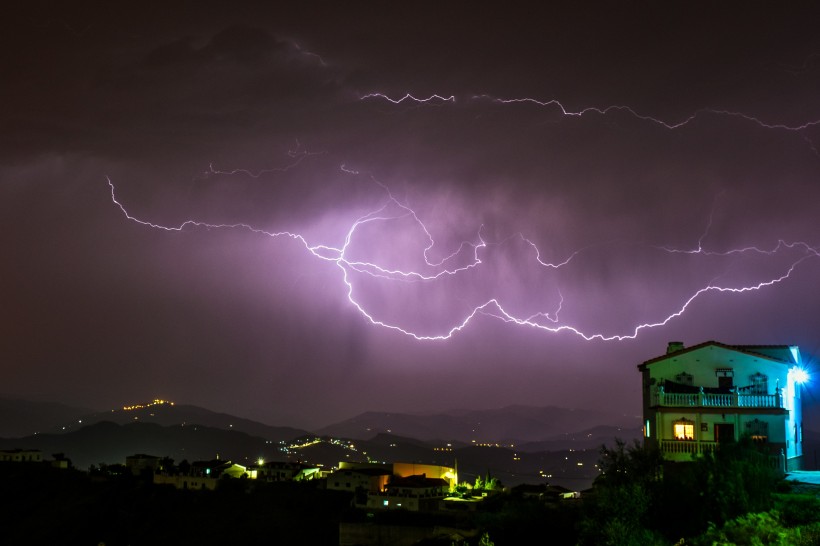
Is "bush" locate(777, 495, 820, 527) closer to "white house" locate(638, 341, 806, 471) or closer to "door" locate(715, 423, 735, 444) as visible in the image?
"white house" locate(638, 341, 806, 471)

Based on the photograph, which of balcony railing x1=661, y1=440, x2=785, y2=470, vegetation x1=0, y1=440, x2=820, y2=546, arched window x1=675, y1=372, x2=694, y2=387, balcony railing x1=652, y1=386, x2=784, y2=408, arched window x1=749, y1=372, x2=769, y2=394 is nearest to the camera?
vegetation x1=0, y1=440, x2=820, y2=546

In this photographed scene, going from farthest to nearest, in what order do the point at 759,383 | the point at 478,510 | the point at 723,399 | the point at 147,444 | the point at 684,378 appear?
the point at 147,444 < the point at 478,510 < the point at 684,378 < the point at 759,383 < the point at 723,399

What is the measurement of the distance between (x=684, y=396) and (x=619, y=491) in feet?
24.2

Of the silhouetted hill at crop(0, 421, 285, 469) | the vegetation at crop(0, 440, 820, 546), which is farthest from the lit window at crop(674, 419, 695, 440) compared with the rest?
the silhouetted hill at crop(0, 421, 285, 469)

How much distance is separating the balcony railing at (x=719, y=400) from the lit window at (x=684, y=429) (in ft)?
1.73

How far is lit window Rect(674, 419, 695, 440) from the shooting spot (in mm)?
24000

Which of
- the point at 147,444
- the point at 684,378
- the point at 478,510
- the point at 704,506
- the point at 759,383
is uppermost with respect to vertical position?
the point at 684,378

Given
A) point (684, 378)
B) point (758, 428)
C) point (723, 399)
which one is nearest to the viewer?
point (758, 428)

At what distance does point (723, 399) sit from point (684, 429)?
1462mm

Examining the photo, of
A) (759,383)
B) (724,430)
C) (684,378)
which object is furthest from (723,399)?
(684,378)

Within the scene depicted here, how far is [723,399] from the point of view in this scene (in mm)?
23875

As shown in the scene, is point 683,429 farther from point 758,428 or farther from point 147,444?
point 147,444

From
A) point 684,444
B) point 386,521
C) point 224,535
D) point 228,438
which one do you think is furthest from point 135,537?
point 228,438

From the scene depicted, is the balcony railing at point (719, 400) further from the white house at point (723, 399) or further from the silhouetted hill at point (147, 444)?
the silhouetted hill at point (147, 444)
